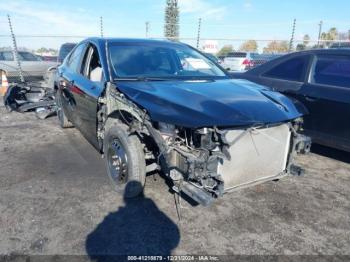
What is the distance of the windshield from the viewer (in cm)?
393

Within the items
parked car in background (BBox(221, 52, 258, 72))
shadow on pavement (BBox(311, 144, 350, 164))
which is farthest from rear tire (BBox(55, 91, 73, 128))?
parked car in background (BBox(221, 52, 258, 72))

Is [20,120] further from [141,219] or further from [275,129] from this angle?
[275,129]

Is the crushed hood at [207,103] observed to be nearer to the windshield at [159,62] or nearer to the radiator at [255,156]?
the radiator at [255,156]

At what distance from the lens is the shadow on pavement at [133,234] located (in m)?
2.74

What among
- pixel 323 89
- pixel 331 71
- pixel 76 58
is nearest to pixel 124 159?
pixel 76 58

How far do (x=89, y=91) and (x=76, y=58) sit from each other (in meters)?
1.21

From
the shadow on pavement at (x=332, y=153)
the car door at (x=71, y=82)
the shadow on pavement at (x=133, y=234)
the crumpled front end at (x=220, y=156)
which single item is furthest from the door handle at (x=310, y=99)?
the car door at (x=71, y=82)

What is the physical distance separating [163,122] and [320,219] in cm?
193

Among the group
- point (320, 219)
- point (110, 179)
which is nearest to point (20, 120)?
point (110, 179)

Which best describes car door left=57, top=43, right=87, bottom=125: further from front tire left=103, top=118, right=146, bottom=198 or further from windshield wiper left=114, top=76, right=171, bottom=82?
front tire left=103, top=118, right=146, bottom=198

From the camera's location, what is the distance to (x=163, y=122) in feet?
9.75

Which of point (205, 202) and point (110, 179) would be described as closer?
point (205, 202)

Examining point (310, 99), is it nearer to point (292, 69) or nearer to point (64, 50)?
point (292, 69)

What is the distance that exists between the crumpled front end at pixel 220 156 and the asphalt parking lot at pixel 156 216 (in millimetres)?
375
